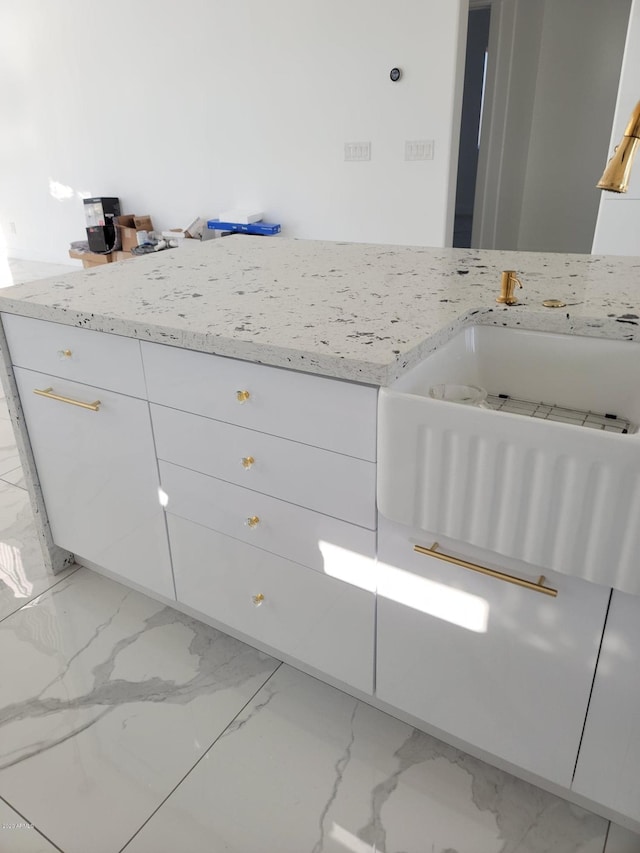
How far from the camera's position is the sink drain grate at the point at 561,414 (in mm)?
1147

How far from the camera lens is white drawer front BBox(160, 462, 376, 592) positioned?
117 centimetres

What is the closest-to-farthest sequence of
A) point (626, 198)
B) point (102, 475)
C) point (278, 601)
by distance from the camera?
point (278, 601)
point (102, 475)
point (626, 198)

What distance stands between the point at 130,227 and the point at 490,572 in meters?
4.64

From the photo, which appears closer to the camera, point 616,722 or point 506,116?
point 616,722

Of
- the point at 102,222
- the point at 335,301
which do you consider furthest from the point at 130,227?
the point at 335,301

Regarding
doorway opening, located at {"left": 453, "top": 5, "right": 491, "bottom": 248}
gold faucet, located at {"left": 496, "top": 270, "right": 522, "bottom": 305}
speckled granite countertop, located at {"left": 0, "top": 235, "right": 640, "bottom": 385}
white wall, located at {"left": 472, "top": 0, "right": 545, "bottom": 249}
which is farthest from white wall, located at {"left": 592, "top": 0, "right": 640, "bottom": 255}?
doorway opening, located at {"left": 453, "top": 5, "right": 491, "bottom": 248}

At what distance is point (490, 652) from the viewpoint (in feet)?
3.54

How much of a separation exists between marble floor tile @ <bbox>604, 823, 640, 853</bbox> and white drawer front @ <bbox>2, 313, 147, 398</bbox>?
1.25m

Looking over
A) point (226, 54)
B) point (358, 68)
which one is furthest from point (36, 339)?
point (226, 54)

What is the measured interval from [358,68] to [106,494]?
313cm

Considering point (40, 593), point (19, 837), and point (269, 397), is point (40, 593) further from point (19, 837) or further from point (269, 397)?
point (269, 397)

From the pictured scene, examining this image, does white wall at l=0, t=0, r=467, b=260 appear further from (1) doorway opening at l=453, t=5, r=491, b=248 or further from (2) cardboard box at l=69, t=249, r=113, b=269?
(1) doorway opening at l=453, t=5, r=491, b=248

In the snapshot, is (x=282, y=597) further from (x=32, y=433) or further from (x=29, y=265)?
(x=29, y=265)

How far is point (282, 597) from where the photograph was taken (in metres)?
1.33
